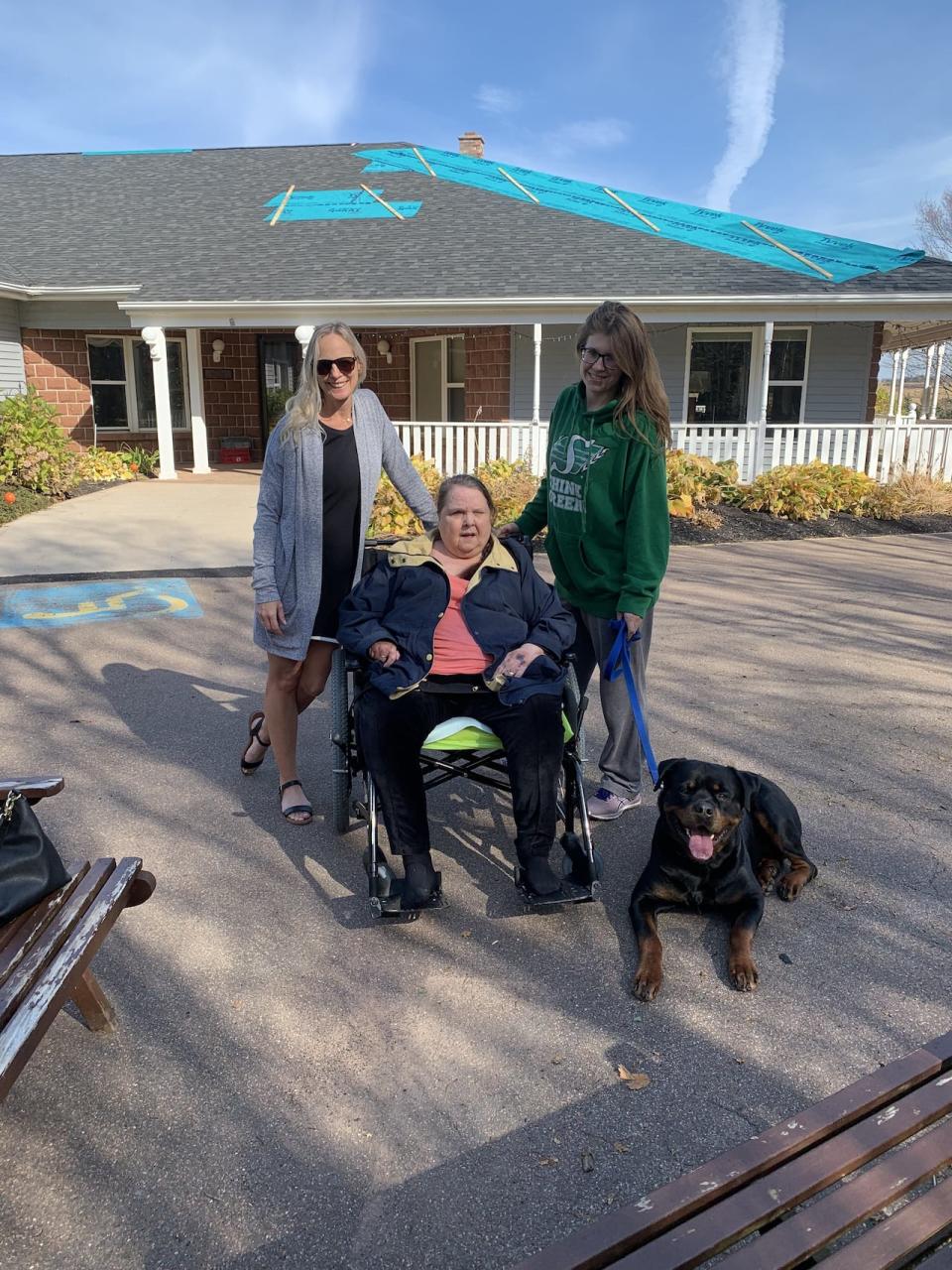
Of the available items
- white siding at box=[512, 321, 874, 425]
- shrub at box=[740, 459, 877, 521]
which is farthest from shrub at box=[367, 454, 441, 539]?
white siding at box=[512, 321, 874, 425]

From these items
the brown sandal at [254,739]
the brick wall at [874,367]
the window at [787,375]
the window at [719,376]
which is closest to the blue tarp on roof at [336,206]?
the window at [719,376]

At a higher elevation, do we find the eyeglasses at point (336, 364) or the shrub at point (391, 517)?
the eyeglasses at point (336, 364)

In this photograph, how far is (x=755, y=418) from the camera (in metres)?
13.7

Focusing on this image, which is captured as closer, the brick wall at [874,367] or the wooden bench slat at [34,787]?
the wooden bench slat at [34,787]

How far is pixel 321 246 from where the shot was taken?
14648mm

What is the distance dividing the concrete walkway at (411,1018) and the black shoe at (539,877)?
0.49 feet

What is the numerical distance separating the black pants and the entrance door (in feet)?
48.4

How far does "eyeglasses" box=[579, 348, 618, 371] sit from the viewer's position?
3215 mm

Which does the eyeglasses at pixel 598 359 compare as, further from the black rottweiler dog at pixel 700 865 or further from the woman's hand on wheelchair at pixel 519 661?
the black rottweiler dog at pixel 700 865

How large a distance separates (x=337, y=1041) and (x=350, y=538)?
1793 millimetres

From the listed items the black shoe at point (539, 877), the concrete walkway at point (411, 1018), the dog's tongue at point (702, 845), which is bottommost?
the concrete walkway at point (411, 1018)

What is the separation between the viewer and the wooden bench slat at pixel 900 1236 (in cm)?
145

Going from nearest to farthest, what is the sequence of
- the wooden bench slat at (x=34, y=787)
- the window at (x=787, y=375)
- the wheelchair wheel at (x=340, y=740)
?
the wooden bench slat at (x=34, y=787), the wheelchair wheel at (x=340, y=740), the window at (x=787, y=375)

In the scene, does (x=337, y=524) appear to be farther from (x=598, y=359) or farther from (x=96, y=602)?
(x=96, y=602)
